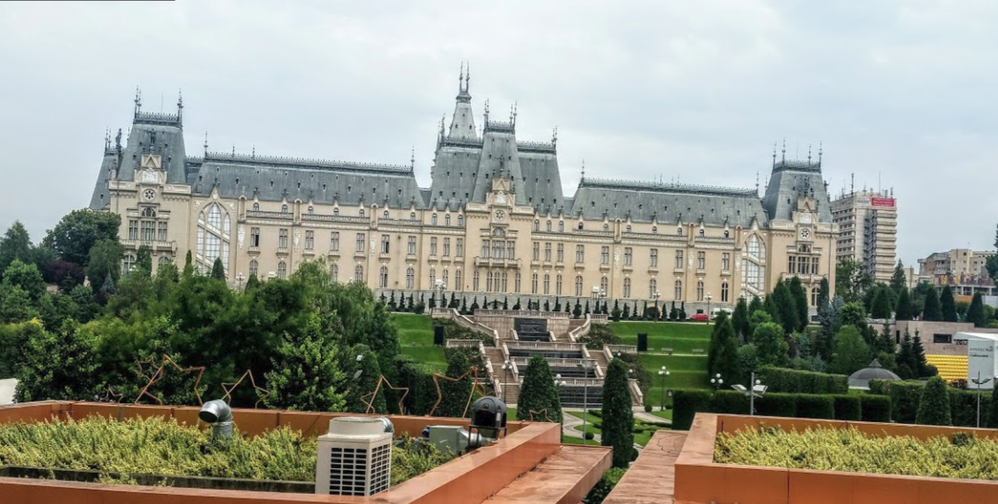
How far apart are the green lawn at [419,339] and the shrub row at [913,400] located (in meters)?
20.2

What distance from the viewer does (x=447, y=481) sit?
12422mm

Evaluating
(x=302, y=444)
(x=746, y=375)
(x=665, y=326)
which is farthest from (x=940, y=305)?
(x=302, y=444)

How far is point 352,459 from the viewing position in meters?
11.6

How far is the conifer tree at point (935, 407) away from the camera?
35344 millimetres

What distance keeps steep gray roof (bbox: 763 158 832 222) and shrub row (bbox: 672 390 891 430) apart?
54.2 meters

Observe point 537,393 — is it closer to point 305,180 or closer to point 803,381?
point 803,381

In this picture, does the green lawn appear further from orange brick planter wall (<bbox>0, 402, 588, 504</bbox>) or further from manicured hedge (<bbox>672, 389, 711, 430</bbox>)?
orange brick planter wall (<bbox>0, 402, 588, 504</bbox>)

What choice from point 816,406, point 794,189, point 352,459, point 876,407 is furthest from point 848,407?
point 794,189

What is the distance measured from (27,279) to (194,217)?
11977 mm

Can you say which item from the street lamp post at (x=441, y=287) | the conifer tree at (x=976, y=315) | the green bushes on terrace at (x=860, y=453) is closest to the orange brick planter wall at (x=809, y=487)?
the green bushes on terrace at (x=860, y=453)

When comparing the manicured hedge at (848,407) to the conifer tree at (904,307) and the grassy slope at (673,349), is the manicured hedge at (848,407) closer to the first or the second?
the grassy slope at (673,349)

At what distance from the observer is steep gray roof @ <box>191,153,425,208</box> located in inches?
3366

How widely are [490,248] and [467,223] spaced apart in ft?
8.30

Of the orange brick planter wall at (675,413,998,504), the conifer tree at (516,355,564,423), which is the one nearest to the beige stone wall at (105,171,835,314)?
the conifer tree at (516,355,564,423)
